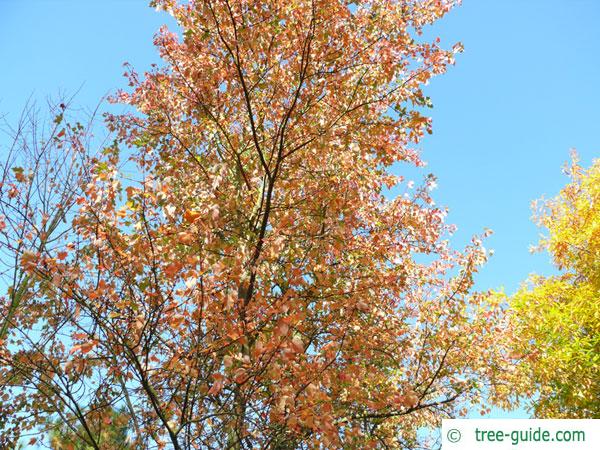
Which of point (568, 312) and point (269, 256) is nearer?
point (269, 256)

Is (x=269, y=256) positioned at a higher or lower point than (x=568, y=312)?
lower

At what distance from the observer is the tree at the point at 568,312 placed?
12414 mm

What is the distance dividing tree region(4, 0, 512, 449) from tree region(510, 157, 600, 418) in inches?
161

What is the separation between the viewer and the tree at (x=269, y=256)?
434 cm

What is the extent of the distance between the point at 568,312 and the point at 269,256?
37.8ft

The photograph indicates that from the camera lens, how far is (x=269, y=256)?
224 inches

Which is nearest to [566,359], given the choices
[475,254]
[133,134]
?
[475,254]

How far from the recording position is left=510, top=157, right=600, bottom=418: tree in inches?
489

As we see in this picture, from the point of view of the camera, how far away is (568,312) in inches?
539

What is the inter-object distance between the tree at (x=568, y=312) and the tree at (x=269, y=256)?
410 centimetres

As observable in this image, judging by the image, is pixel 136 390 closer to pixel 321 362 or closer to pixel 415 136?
pixel 321 362

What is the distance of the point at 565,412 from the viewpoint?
12977 mm

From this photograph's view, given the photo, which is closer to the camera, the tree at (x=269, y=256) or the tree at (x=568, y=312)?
the tree at (x=269, y=256)

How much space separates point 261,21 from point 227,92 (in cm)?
145
